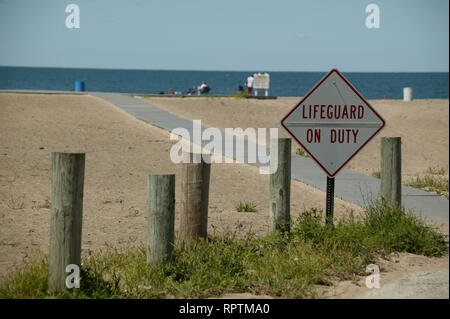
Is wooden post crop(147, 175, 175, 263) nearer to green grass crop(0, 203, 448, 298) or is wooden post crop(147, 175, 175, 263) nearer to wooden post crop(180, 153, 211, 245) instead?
green grass crop(0, 203, 448, 298)

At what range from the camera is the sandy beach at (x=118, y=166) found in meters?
7.54

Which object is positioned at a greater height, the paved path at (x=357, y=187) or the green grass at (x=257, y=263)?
the paved path at (x=357, y=187)

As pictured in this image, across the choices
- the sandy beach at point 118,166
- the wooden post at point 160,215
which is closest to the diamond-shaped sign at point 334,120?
the sandy beach at point 118,166

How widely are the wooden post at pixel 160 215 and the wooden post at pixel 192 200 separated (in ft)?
2.35

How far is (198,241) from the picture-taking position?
6.16m

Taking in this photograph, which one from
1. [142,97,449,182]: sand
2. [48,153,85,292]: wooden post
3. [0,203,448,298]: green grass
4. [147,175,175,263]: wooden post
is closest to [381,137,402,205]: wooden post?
[0,203,448,298]: green grass

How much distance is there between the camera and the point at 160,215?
5.41m

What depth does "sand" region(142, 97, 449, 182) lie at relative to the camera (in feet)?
46.0

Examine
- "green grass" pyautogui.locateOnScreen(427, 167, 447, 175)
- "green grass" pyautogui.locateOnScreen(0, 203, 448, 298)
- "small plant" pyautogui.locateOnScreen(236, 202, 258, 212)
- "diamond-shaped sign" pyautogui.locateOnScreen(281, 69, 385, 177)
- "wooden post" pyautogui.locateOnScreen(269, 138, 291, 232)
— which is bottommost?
"green grass" pyautogui.locateOnScreen(0, 203, 448, 298)

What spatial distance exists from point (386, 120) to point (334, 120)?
16155 mm

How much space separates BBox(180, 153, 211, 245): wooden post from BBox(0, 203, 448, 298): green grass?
0.19 m

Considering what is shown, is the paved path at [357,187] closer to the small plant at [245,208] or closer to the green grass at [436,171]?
the small plant at [245,208]

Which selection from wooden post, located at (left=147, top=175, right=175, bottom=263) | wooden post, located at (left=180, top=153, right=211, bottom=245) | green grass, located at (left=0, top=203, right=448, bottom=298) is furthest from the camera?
wooden post, located at (left=180, top=153, right=211, bottom=245)

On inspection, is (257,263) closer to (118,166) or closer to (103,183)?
(103,183)
